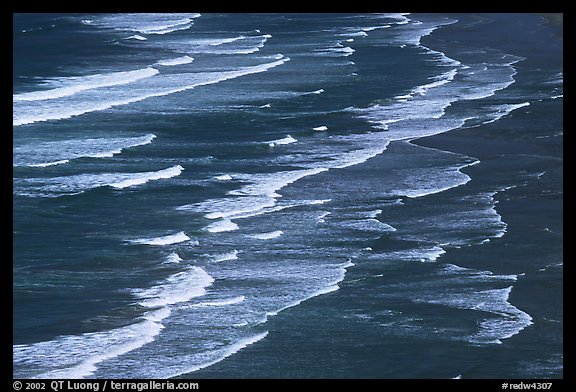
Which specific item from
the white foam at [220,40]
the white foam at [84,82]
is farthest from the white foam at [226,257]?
the white foam at [220,40]

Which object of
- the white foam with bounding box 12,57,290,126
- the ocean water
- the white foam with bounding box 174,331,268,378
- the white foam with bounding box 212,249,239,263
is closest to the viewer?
the white foam with bounding box 174,331,268,378

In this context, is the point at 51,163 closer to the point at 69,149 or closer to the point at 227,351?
the point at 69,149

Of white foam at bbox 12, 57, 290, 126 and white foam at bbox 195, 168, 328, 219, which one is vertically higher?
white foam at bbox 12, 57, 290, 126

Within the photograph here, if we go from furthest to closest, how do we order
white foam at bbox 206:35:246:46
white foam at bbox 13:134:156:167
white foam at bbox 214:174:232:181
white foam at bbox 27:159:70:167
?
1. white foam at bbox 206:35:246:46
2. white foam at bbox 13:134:156:167
3. white foam at bbox 27:159:70:167
4. white foam at bbox 214:174:232:181

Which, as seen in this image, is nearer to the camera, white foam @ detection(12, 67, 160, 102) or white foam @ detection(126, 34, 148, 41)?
white foam @ detection(12, 67, 160, 102)

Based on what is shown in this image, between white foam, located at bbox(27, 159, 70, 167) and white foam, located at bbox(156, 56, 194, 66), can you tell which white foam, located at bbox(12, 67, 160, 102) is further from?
white foam, located at bbox(27, 159, 70, 167)

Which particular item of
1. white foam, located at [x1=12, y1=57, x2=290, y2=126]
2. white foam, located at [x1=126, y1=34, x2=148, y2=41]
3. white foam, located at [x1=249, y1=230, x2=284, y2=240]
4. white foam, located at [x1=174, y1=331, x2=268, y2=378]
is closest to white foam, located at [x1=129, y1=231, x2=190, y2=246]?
white foam, located at [x1=249, y1=230, x2=284, y2=240]
